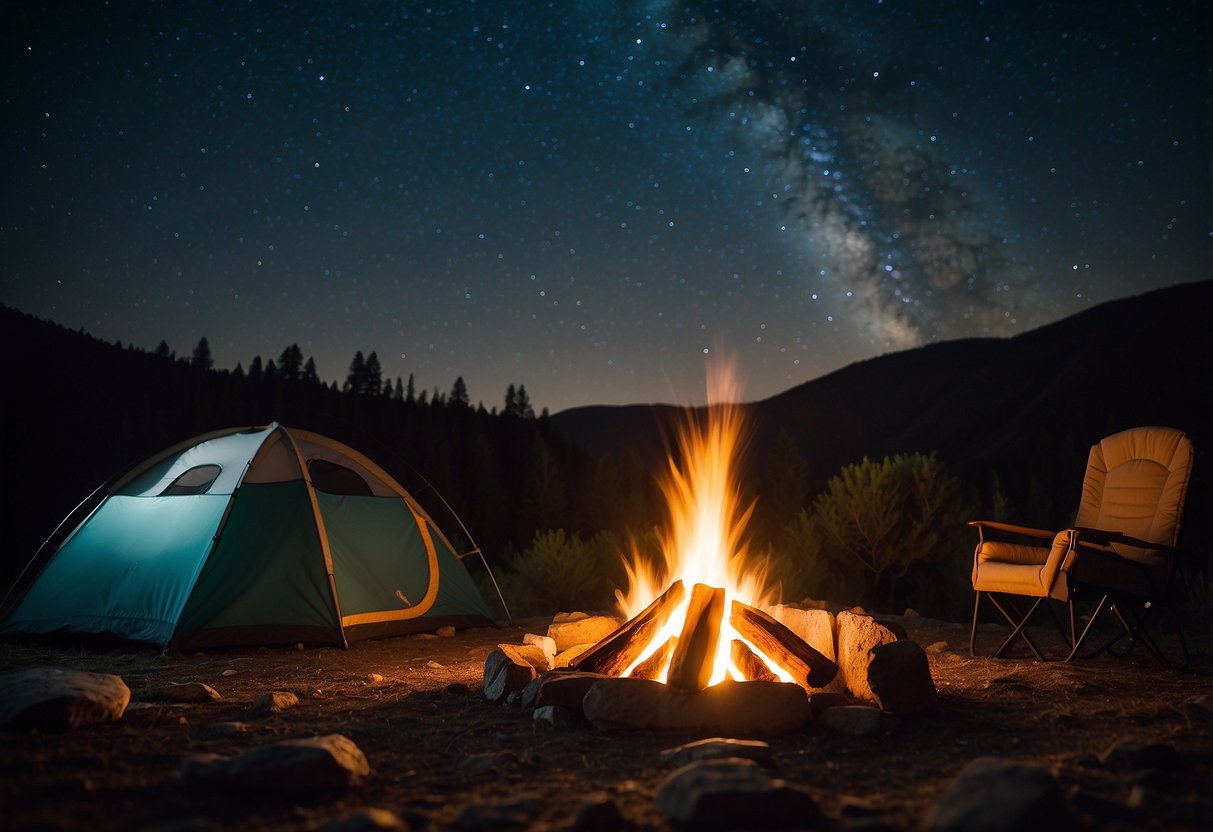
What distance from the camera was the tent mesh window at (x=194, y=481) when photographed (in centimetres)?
640

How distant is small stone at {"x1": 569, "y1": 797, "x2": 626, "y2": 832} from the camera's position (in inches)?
78.0

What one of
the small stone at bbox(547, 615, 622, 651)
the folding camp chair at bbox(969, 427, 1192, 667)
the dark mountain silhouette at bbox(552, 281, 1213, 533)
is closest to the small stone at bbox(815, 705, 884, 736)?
the folding camp chair at bbox(969, 427, 1192, 667)

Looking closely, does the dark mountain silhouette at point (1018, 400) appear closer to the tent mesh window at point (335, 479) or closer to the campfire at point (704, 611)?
the tent mesh window at point (335, 479)

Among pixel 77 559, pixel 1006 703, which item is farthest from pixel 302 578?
pixel 1006 703

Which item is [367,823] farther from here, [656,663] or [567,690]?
[656,663]

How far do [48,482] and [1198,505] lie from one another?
142ft

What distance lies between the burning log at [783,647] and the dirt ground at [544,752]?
1.79ft

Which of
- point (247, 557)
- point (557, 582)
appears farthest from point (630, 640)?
point (557, 582)

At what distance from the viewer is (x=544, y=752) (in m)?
2.85

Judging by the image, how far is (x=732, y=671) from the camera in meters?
4.01

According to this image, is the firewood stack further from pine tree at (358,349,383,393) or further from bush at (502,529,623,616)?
pine tree at (358,349,383,393)

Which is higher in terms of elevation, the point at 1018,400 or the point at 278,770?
the point at 1018,400

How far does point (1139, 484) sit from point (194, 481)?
7.40 metres

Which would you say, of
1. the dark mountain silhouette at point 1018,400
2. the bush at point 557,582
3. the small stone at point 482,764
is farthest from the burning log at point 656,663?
the dark mountain silhouette at point 1018,400
